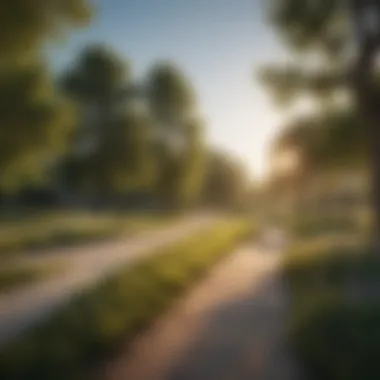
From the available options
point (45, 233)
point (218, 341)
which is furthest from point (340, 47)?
point (45, 233)

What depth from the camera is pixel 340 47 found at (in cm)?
970

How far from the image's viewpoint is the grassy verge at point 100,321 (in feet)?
14.2

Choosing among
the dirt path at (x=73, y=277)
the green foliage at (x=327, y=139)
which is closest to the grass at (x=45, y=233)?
the dirt path at (x=73, y=277)

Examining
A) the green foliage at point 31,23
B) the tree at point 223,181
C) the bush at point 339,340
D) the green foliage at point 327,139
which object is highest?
the green foliage at point 31,23

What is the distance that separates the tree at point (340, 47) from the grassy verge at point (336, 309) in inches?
25.0

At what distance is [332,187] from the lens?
9086mm

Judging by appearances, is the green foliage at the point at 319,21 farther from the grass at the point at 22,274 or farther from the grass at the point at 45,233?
the grass at the point at 22,274

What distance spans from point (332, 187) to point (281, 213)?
150cm

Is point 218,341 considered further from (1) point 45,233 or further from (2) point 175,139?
(1) point 45,233

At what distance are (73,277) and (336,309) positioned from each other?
477 centimetres

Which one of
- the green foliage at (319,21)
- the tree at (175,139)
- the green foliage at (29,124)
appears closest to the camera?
the tree at (175,139)

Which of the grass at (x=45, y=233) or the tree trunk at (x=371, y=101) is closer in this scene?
the tree trunk at (x=371, y=101)

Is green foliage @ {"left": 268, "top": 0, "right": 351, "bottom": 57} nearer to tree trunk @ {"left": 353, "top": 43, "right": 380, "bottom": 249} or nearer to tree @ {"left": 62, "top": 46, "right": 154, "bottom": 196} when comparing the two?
tree trunk @ {"left": 353, "top": 43, "right": 380, "bottom": 249}

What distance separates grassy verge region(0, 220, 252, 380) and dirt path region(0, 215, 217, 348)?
30 cm
